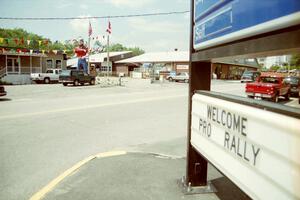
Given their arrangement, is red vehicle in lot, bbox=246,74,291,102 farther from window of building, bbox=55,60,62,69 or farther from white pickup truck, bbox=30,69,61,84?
window of building, bbox=55,60,62,69

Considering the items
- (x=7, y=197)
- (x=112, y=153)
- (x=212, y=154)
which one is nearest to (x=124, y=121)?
(x=112, y=153)

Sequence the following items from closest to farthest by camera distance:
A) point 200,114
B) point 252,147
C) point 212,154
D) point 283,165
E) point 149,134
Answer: point 283,165 < point 252,147 < point 212,154 < point 200,114 < point 149,134

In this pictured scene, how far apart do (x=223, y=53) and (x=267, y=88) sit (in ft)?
55.2

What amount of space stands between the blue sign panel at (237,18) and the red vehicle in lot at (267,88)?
52.2ft

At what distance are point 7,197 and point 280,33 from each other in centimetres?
413

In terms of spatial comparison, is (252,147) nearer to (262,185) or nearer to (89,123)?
(262,185)

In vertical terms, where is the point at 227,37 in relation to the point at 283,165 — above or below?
above

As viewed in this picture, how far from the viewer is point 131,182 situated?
4602 millimetres

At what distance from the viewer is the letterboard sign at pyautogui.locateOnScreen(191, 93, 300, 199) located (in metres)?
1.92

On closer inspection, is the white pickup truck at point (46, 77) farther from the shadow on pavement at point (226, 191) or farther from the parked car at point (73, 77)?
the shadow on pavement at point (226, 191)

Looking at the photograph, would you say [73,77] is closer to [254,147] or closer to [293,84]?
[293,84]

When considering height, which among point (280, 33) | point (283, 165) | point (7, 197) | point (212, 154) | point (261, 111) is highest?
point (280, 33)

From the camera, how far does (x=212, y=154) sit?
3.36 m

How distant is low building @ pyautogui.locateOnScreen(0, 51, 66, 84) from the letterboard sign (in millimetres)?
38469
